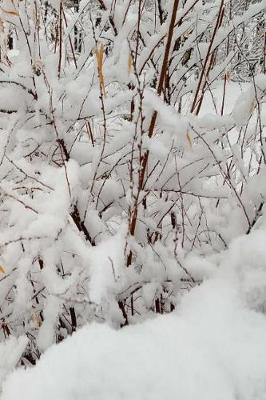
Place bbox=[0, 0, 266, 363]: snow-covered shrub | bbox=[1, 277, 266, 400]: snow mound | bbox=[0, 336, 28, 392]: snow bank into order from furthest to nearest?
bbox=[0, 0, 266, 363]: snow-covered shrub
bbox=[0, 336, 28, 392]: snow bank
bbox=[1, 277, 266, 400]: snow mound

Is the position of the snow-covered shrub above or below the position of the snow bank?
above

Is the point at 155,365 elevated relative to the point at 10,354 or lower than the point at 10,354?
elevated

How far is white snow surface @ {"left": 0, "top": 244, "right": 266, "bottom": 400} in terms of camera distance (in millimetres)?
685

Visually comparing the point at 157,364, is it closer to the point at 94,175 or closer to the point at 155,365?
the point at 155,365

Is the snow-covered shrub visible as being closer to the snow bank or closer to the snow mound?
the snow bank

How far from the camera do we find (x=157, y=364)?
0.72m

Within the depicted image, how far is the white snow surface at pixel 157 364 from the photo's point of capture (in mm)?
685

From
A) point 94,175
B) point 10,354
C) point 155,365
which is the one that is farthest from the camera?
point 94,175

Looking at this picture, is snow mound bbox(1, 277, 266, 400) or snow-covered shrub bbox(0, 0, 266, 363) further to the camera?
snow-covered shrub bbox(0, 0, 266, 363)

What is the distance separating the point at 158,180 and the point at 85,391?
0.81 meters

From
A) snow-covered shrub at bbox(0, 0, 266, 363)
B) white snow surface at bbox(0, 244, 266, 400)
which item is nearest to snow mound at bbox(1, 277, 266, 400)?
white snow surface at bbox(0, 244, 266, 400)

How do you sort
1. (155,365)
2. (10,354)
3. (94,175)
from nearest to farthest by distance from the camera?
(155,365), (10,354), (94,175)

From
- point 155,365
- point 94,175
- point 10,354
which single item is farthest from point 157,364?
point 94,175

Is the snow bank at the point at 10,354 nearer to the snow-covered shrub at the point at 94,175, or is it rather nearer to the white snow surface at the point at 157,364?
the snow-covered shrub at the point at 94,175
